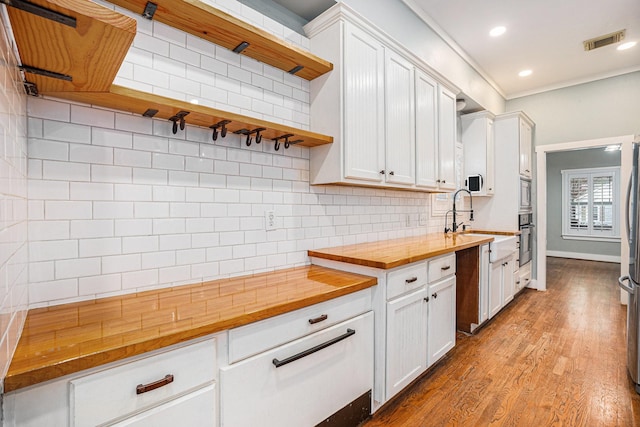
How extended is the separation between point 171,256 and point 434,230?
2852mm

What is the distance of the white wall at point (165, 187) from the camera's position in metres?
1.22

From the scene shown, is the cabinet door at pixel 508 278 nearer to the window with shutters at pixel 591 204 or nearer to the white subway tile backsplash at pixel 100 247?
the white subway tile backsplash at pixel 100 247

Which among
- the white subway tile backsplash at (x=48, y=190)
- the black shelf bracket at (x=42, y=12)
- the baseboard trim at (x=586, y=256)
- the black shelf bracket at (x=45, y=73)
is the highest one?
the black shelf bracket at (x=45, y=73)

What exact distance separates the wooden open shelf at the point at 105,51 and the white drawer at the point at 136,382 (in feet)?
2.93

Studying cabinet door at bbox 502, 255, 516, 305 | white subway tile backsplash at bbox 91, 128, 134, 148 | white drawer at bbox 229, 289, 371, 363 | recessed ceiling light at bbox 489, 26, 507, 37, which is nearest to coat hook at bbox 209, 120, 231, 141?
white subway tile backsplash at bbox 91, 128, 134, 148

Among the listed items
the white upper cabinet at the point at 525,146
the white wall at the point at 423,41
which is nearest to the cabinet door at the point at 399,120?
the white wall at the point at 423,41

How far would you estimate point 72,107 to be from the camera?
1253 mm

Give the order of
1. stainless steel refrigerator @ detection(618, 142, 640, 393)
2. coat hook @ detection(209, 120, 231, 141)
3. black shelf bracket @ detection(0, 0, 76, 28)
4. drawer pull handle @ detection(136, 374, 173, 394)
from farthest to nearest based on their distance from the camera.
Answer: stainless steel refrigerator @ detection(618, 142, 640, 393) < coat hook @ detection(209, 120, 231, 141) < drawer pull handle @ detection(136, 374, 173, 394) < black shelf bracket @ detection(0, 0, 76, 28)

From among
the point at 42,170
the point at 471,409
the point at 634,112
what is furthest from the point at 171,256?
the point at 634,112

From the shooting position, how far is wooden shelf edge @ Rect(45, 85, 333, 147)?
119 centimetres

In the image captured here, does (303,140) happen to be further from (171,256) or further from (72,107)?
(72,107)

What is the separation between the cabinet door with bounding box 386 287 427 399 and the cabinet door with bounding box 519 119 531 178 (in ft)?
10.7

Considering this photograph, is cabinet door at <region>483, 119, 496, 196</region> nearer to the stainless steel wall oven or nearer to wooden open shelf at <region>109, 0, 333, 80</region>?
the stainless steel wall oven

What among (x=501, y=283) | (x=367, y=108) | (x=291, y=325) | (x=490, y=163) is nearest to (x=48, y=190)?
→ (x=291, y=325)
